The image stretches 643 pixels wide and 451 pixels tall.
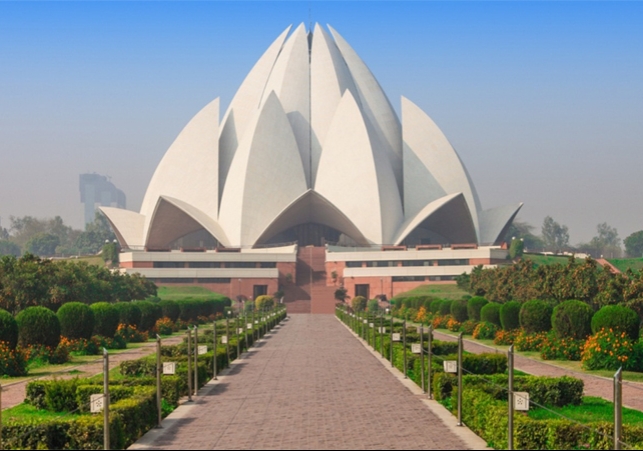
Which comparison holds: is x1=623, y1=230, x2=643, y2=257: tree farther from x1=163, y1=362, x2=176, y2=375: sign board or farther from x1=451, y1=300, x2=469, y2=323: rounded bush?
x1=163, y1=362, x2=176, y2=375: sign board

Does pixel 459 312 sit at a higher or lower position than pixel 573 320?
lower

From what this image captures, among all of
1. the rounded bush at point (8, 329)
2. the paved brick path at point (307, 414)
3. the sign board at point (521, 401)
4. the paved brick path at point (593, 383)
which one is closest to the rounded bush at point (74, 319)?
the rounded bush at point (8, 329)

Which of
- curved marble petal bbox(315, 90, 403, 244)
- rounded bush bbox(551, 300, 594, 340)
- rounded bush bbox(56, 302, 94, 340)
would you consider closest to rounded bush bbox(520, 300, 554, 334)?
rounded bush bbox(551, 300, 594, 340)

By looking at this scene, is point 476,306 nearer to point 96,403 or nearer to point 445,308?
point 445,308

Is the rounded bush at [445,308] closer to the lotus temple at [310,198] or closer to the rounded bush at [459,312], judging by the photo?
the rounded bush at [459,312]

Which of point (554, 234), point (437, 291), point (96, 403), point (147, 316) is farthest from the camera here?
point (554, 234)

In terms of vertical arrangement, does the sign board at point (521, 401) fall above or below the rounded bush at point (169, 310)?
above

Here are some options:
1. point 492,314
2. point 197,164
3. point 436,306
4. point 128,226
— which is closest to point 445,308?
point 436,306
